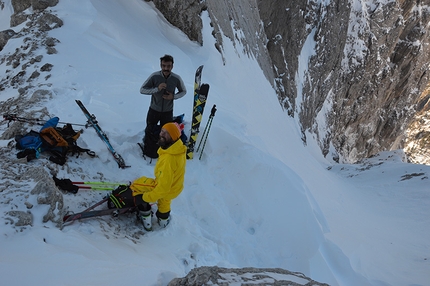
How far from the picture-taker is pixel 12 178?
11.0 ft

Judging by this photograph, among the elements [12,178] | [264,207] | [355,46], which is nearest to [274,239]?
[264,207]

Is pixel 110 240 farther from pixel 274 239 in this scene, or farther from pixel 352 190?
pixel 352 190

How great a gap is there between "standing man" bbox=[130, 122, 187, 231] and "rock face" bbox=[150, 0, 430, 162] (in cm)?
937

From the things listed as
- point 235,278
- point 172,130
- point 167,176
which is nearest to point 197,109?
point 172,130

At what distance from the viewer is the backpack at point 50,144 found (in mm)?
4004

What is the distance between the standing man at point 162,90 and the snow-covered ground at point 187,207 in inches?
24.8

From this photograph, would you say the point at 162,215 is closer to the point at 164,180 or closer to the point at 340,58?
the point at 164,180

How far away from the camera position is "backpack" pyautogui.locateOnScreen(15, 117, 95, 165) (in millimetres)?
4004

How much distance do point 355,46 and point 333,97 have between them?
5.77m

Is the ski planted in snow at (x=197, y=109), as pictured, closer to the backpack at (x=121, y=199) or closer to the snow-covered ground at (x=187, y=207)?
the snow-covered ground at (x=187, y=207)

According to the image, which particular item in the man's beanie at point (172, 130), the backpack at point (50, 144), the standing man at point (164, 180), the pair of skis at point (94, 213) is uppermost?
the man's beanie at point (172, 130)

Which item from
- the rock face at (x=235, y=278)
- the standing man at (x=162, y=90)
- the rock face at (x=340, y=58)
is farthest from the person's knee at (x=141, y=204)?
the rock face at (x=340, y=58)

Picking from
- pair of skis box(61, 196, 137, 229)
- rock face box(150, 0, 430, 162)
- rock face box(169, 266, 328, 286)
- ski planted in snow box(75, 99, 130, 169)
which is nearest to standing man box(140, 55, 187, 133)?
ski planted in snow box(75, 99, 130, 169)

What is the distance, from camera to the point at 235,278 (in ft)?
8.23
